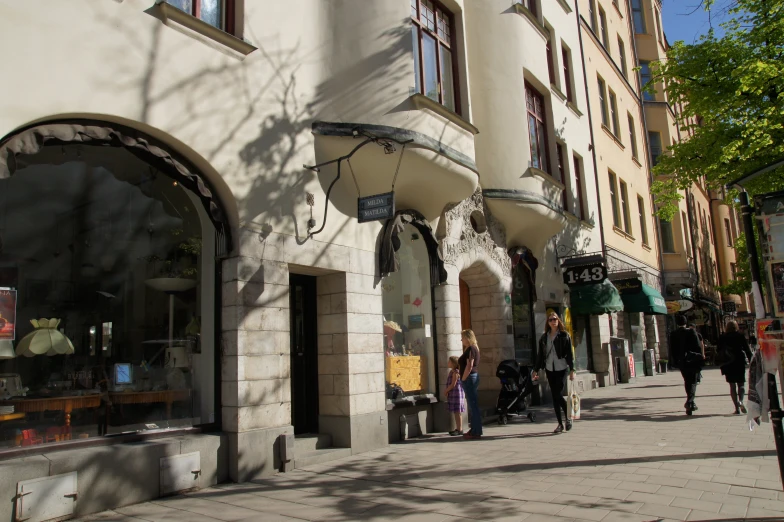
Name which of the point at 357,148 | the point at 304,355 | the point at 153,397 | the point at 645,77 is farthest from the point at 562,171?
the point at 645,77

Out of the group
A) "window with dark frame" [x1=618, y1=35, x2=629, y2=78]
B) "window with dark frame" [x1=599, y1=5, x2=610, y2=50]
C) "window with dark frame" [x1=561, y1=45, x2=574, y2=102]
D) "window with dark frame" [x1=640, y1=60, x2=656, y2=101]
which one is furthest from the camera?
"window with dark frame" [x1=640, y1=60, x2=656, y2=101]

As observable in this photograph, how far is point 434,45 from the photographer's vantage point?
1108 centimetres

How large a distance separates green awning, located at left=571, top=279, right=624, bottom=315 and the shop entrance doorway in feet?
31.5

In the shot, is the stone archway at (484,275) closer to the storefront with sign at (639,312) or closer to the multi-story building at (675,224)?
the storefront with sign at (639,312)

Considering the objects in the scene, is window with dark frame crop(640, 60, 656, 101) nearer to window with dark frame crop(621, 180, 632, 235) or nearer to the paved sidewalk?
window with dark frame crop(621, 180, 632, 235)

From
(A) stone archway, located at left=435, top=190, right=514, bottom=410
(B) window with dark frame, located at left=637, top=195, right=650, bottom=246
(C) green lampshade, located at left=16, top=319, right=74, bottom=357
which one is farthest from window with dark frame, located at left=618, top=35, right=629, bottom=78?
(C) green lampshade, located at left=16, top=319, right=74, bottom=357

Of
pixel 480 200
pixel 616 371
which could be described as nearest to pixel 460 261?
pixel 480 200

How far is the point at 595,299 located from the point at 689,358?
17.4 ft

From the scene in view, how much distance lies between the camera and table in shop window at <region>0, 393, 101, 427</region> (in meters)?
5.78

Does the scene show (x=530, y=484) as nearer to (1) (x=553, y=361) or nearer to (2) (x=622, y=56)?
(1) (x=553, y=361)

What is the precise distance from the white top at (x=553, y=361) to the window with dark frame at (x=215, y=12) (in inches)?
262

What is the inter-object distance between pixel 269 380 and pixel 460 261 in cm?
524

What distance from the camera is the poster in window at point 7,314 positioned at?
18.6 feet

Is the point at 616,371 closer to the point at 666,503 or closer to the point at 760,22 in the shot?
the point at 760,22
